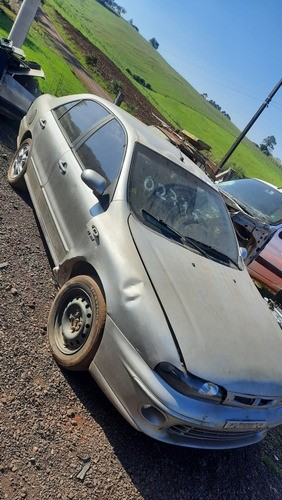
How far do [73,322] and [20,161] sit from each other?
2863 millimetres

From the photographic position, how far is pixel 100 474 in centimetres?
283

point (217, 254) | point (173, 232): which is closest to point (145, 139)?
point (173, 232)

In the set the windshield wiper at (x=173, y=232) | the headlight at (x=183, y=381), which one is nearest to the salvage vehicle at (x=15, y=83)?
the windshield wiper at (x=173, y=232)

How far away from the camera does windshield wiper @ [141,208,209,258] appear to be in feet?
12.2

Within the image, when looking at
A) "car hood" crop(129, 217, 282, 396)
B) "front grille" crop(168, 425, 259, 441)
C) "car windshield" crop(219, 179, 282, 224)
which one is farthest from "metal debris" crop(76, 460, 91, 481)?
"car windshield" crop(219, 179, 282, 224)

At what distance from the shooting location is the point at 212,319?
319 centimetres

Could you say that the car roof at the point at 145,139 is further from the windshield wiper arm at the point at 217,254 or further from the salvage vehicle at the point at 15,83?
the salvage vehicle at the point at 15,83

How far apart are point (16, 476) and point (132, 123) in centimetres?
351

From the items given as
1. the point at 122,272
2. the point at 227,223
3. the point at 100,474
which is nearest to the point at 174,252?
the point at 122,272

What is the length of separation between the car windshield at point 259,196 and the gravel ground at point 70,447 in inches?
211

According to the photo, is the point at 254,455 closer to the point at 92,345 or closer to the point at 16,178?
the point at 92,345

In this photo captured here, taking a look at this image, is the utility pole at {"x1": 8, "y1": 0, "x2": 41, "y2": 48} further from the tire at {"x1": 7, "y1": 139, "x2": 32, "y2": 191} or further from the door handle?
the door handle

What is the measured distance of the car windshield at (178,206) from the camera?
3777 mm

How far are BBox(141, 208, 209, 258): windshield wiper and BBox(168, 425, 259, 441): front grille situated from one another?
153cm
